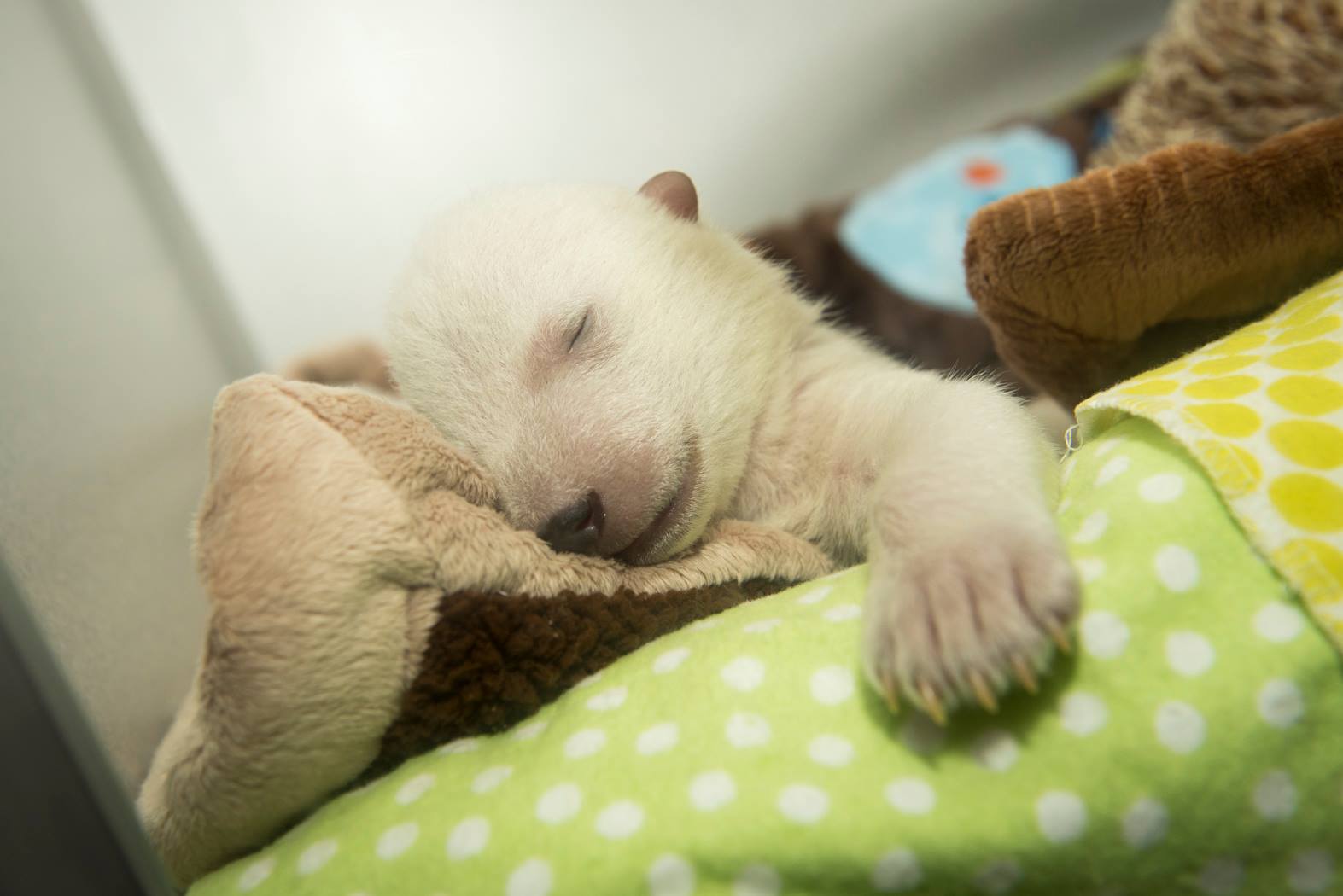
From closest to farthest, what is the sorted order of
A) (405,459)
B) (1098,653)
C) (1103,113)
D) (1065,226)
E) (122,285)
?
(1098,653) → (405,459) → (1065,226) → (122,285) → (1103,113)

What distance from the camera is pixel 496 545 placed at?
3.15 ft

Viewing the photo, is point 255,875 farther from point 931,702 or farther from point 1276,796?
point 1276,796

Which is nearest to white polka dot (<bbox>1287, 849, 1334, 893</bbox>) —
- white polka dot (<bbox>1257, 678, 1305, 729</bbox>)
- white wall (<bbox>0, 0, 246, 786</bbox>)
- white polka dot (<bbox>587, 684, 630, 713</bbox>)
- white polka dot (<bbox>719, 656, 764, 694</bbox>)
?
white polka dot (<bbox>1257, 678, 1305, 729</bbox>)

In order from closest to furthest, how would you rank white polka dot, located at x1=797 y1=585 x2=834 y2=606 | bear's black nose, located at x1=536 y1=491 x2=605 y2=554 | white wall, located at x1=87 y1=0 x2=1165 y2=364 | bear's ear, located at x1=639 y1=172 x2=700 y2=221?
white polka dot, located at x1=797 y1=585 x2=834 y2=606
bear's black nose, located at x1=536 y1=491 x2=605 y2=554
bear's ear, located at x1=639 y1=172 x2=700 y2=221
white wall, located at x1=87 y1=0 x2=1165 y2=364

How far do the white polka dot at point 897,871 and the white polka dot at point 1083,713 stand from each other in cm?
16

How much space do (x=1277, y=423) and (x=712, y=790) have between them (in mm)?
603

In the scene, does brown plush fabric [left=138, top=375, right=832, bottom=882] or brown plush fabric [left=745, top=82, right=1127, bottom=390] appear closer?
brown plush fabric [left=138, top=375, right=832, bottom=882]

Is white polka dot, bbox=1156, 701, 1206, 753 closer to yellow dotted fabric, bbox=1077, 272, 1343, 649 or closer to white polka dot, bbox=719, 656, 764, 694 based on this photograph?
yellow dotted fabric, bbox=1077, 272, 1343, 649

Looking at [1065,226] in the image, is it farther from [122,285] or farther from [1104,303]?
[122,285]

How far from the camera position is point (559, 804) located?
30.4 inches

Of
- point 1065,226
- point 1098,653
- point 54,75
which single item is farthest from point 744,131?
point 1098,653

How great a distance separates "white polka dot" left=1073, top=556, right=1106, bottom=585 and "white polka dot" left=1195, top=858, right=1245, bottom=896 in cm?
23

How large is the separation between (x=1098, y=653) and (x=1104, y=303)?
573 millimetres

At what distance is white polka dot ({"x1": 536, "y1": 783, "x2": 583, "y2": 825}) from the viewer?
763 mm
